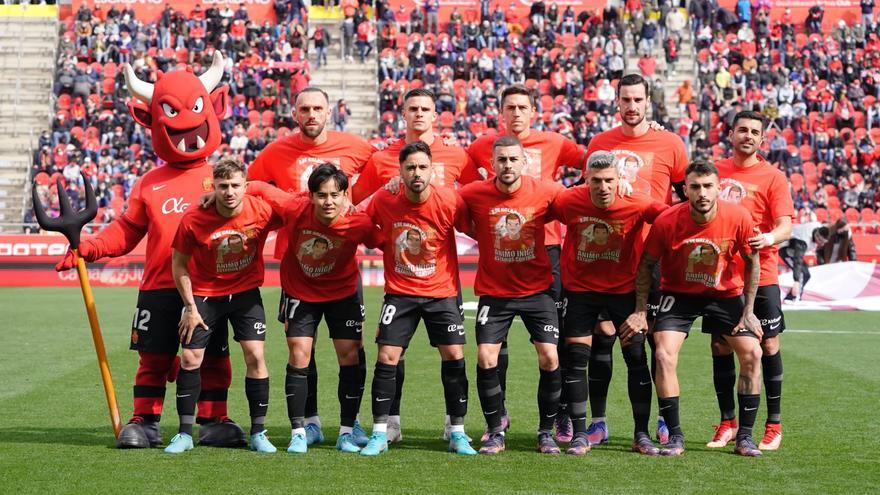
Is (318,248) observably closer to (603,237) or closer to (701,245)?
(603,237)

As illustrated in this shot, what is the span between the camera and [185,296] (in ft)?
25.1

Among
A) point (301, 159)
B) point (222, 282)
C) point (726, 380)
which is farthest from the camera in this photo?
point (301, 159)

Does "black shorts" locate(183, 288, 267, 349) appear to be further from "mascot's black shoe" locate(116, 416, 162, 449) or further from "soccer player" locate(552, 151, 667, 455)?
"soccer player" locate(552, 151, 667, 455)

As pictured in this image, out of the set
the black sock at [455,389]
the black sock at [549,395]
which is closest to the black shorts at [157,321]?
the black sock at [455,389]

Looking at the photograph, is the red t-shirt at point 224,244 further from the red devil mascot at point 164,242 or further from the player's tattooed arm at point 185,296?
the red devil mascot at point 164,242

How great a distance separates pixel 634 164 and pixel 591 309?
3.69 ft

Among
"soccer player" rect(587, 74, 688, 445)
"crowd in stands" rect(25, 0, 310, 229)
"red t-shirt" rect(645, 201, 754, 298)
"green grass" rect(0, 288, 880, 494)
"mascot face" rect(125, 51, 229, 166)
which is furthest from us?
"crowd in stands" rect(25, 0, 310, 229)

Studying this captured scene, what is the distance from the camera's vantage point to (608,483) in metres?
6.68

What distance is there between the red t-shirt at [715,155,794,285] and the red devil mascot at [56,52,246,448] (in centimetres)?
368

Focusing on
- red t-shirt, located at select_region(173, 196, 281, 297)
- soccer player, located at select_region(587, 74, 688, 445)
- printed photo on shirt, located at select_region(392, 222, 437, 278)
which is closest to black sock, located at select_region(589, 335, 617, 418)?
soccer player, located at select_region(587, 74, 688, 445)

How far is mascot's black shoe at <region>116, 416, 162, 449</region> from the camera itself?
7.75 metres

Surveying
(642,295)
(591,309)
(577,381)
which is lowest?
(577,381)

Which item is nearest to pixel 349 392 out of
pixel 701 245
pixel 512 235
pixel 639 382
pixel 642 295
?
pixel 512 235

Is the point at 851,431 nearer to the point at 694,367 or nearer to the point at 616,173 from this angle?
the point at 616,173
